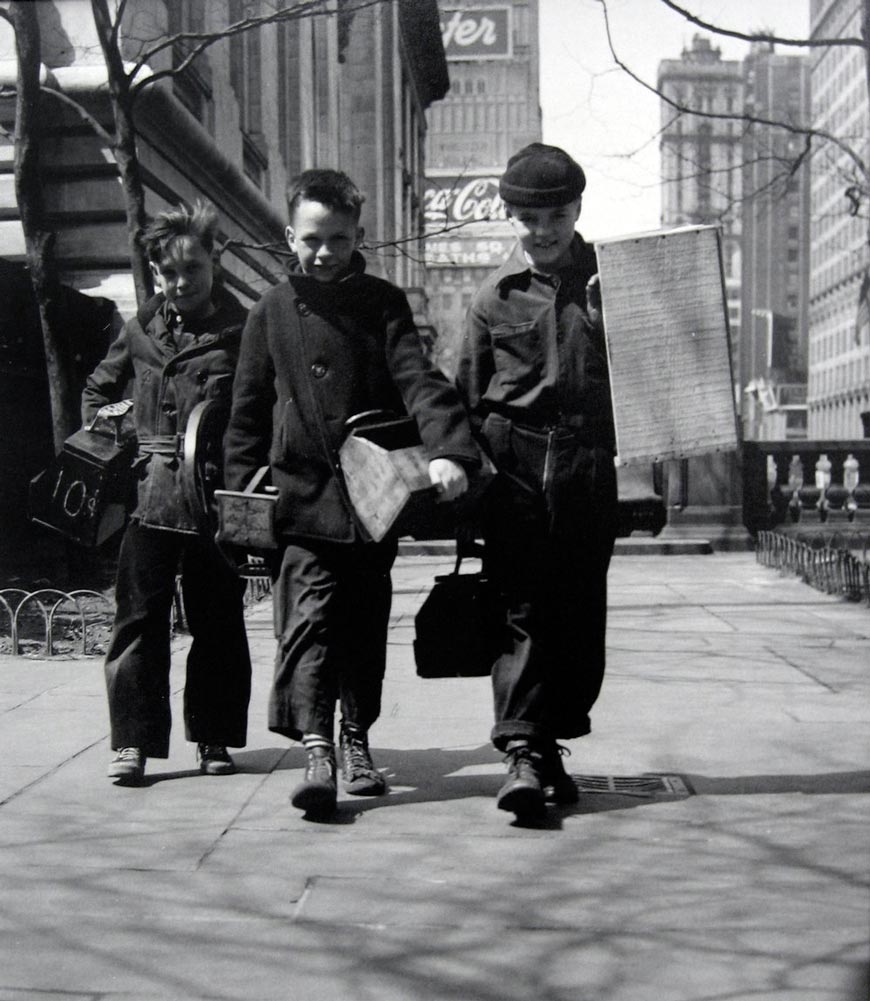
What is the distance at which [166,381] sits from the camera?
200 inches

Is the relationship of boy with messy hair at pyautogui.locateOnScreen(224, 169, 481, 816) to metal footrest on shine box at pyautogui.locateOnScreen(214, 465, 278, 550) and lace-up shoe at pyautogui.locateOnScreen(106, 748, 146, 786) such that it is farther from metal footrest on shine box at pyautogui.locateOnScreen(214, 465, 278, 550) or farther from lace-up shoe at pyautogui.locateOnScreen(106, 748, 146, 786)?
lace-up shoe at pyautogui.locateOnScreen(106, 748, 146, 786)

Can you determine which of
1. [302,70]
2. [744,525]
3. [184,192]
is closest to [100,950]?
[184,192]

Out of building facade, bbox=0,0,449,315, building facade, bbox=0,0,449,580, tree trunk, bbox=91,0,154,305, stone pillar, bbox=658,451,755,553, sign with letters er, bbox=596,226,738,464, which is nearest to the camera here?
sign with letters er, bbox=596,226,738,464

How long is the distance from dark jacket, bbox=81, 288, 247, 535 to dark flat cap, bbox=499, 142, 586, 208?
1.10 metres

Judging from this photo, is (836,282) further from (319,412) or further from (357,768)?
(319,412)

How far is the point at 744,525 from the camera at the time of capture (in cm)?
1905

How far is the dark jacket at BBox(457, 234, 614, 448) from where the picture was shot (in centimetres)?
458

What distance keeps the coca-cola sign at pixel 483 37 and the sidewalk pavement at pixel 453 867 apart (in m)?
106

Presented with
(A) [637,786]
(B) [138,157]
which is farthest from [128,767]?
(B) [138,157]

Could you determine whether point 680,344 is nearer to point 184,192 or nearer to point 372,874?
point 372,874

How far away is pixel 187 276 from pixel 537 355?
4.13 ft

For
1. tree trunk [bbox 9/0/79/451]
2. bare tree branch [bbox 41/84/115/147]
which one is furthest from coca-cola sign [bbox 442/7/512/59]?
tree trunk [bbox 9/0/79/451]

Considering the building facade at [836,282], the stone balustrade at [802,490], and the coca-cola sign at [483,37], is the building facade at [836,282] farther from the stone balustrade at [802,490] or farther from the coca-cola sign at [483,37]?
the stone balustrade at [802,490]

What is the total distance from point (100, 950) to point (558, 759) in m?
1.76
